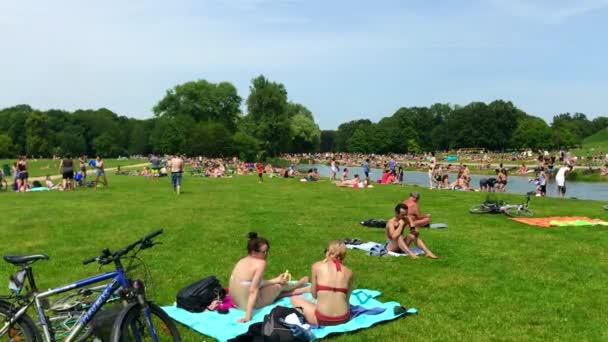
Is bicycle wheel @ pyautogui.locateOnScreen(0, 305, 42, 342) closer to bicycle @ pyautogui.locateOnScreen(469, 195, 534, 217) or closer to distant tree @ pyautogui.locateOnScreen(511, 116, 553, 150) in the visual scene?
bicycle @ pyautogui.locateOnScreen(469, 195, 534, 217)

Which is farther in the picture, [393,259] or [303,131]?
[303,131]

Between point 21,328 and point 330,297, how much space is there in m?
3.51

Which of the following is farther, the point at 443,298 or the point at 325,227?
the point at 325,227

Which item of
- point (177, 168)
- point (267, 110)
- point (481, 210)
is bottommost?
point (481, 210)

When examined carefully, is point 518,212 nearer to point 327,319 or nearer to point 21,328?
point 327,319

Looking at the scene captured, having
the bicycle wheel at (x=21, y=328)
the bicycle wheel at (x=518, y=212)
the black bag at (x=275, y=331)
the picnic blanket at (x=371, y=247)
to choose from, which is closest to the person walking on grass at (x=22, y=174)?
the picnic blanket at (x=371, y=247)

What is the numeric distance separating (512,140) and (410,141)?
83.5 ft

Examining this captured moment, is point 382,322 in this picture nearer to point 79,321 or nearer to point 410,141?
point 79,321

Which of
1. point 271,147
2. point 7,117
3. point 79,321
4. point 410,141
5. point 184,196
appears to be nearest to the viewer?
point 79,321

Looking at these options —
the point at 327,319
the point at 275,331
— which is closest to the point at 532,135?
the point at 327,319

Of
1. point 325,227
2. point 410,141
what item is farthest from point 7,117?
point 325,227

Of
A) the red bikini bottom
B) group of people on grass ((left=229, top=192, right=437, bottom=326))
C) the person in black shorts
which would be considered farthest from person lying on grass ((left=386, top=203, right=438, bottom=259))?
the person in black shorts

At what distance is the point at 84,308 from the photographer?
→ 502 centimetres

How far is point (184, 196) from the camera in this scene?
2319 cm
